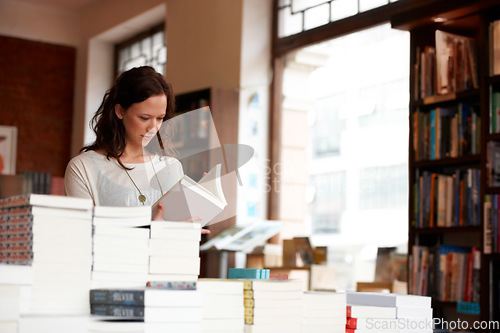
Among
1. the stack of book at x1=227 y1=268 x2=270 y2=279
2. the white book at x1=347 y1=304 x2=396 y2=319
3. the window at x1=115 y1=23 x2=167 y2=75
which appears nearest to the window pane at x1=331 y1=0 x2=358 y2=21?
the window at x1=115 y1=23 x2=167 y2=75

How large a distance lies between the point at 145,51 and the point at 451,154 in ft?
14.1

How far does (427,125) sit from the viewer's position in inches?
146

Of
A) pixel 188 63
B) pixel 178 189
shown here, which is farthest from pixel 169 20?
pixel 178 189

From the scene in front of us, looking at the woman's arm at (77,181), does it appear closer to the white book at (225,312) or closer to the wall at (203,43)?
the white book at (225,312)

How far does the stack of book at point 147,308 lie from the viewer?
140cm

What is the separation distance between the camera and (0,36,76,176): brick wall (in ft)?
23.9

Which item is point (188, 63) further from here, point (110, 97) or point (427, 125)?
point (110, 97)

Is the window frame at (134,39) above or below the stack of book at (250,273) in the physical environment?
above

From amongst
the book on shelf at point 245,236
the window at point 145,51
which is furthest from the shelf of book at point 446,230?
the window at point 145,51

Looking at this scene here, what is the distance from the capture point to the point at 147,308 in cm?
141

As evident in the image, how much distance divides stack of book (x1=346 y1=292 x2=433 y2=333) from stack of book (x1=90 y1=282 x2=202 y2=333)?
475 millimetres

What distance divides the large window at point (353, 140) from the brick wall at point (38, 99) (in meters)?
3.26

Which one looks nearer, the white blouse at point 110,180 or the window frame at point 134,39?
the white blouse at point 110,180

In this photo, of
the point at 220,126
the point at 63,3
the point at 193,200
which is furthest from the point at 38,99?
the point at 193,200
